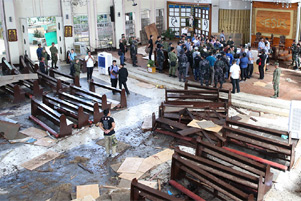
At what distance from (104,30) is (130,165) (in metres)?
16.9

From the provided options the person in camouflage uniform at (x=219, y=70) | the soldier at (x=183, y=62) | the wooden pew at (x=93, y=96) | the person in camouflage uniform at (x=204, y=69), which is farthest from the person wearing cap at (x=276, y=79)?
the wooden pew at (x=93, y=96)

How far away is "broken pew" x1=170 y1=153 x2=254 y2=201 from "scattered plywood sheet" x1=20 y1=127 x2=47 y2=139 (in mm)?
5575

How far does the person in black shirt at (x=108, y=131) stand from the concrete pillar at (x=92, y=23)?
1512 centimetres

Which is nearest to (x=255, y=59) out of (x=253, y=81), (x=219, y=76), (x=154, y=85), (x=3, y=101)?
(x=253, y=81)

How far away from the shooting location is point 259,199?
8.26 metres

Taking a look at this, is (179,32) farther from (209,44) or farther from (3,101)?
(3,101)

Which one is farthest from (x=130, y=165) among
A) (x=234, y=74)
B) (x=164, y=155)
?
(x=234, y=74)

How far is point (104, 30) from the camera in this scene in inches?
1010

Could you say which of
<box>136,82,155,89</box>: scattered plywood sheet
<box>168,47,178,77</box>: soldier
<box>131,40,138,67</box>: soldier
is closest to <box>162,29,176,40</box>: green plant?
<box>131,40,138,67</box>: soldier

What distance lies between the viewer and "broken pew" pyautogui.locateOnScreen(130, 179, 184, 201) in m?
7.96

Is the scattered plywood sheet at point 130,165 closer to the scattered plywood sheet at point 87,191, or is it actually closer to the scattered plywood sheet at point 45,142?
the scattered plywood sheet at point 87,191

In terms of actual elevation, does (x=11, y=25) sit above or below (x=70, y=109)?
above

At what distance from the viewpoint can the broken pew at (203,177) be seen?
820cm

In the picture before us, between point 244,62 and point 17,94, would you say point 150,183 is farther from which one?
point 244,62
